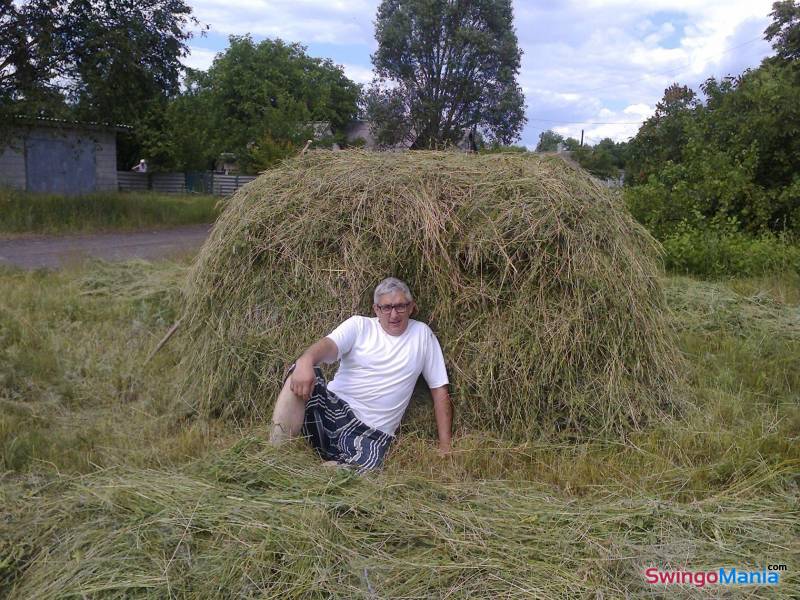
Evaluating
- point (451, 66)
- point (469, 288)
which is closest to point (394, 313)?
point (469, 288)

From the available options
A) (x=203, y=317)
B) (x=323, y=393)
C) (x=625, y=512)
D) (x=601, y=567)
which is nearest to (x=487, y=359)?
(x=323, y=393)

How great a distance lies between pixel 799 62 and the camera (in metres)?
12.3

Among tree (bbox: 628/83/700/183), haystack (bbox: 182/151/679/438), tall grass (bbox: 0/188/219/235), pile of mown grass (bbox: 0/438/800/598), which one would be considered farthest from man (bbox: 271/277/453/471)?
tall grass (bbox: 0/188/219/235)

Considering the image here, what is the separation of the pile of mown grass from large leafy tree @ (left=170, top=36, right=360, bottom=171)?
15.7 m

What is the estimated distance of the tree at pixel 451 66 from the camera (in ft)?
93.8

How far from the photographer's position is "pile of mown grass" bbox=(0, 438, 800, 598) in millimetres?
2564

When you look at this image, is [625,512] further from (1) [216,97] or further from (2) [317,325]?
(1) [216,97]

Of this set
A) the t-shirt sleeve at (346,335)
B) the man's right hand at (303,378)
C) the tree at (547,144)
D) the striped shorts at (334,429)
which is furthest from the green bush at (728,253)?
the man's right hand at (303,378)

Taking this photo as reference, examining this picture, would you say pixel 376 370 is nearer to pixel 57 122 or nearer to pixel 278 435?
pixel 278 435

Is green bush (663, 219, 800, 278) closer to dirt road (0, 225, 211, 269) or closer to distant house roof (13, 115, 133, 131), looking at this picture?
dirt road (0, 225, 211, 269)

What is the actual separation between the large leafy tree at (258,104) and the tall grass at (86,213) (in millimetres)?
2994

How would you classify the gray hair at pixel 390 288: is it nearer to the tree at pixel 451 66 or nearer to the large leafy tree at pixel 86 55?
the large leafy tree at pixel 86 55

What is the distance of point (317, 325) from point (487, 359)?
45.5 inches

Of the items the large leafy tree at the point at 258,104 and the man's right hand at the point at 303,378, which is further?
the large leafy tree at the point at 258,104
